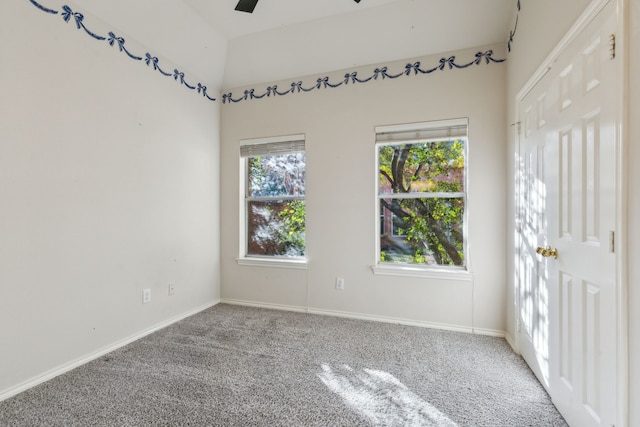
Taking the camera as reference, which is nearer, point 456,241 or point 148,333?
point 148,333

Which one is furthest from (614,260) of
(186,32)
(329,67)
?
(186,32)

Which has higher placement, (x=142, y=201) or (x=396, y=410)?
(x=142, y=201)

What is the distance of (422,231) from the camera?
301cm

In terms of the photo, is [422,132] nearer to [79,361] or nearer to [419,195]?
[419,195]

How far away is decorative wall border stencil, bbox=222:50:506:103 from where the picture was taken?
2.72m

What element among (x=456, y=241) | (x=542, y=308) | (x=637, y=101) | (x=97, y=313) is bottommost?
(x=97, y=313)

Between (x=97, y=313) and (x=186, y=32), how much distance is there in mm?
2579

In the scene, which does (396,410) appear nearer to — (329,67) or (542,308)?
(542,308)

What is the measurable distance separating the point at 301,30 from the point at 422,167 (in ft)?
5.89

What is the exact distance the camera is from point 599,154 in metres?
1.29

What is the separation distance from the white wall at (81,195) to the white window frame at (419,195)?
199 centimetres

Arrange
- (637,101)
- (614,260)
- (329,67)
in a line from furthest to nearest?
(329,67), (614,260), (637,101)

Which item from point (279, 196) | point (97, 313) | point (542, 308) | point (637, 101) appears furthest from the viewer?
point (279, 196)

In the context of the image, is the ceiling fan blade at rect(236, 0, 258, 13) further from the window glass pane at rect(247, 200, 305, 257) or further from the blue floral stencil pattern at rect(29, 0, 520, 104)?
the window glass pane at rect(247, 200, 305, 257)
